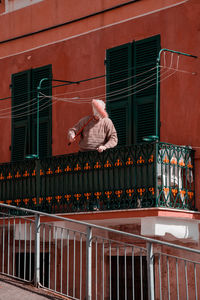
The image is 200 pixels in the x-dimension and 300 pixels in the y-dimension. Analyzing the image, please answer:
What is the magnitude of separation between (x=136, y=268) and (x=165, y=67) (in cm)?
389

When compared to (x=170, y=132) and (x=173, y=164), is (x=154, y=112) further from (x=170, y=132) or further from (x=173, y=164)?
(x=173, y=164)

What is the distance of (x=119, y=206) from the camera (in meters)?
12.4

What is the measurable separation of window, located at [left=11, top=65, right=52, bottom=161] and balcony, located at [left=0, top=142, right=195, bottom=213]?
116cm

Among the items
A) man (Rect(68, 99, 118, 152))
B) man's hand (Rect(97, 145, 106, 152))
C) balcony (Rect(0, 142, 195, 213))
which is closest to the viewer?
balcony (Rect(0, 142, 195, 213))

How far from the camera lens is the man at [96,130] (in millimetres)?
13031

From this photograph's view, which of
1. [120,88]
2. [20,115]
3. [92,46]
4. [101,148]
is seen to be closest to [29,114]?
[20,115]

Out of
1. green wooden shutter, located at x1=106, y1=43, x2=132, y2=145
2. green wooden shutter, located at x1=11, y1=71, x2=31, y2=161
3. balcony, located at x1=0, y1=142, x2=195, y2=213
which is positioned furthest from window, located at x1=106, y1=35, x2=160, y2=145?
green wooden shutter, located at x1=11, y1=71, x2=31, y2=161

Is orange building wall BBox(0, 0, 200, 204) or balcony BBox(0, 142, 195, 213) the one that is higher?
orange building wall BBox(0, 0, 200, 204)

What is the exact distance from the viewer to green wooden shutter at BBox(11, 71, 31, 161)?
1573cm

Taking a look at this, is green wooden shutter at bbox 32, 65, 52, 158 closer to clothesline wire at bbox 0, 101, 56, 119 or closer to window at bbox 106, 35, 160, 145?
clothesline wire at bbox 0, 101, 56, 119

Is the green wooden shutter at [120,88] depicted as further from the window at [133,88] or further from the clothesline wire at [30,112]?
the clothesline wire at [30,112]

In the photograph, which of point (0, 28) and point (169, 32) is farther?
point (0, 28)

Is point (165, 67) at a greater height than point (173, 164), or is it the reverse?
point (165, 67)

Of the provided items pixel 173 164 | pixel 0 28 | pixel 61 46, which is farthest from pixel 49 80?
pixel 173 164
